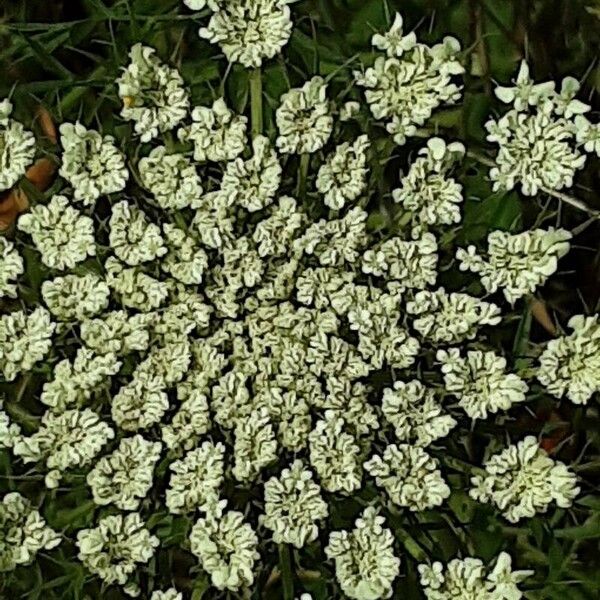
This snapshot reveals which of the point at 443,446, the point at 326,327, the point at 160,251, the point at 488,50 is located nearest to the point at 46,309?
the point at 160,251

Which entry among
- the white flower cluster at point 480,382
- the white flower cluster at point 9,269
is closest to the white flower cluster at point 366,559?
the white flower cluster at point 480,382

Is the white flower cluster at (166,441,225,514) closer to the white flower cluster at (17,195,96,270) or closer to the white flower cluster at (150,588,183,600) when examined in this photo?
the white flower cluster at (150,588,183,600)

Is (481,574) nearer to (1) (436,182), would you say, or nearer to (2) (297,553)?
(2) (297,553)

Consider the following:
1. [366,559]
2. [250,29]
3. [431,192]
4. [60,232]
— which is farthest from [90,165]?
[366,559]

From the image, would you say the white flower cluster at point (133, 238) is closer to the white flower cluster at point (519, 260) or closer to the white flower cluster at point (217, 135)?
the white flower cluster at point (217, 135)

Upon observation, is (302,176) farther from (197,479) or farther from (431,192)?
(197,479)

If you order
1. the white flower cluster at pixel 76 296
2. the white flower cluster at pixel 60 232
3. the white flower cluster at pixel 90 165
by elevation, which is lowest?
the white flower cluster at pixel 76 296

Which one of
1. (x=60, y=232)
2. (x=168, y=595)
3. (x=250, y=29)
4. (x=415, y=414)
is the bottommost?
(x=168, y=595)
